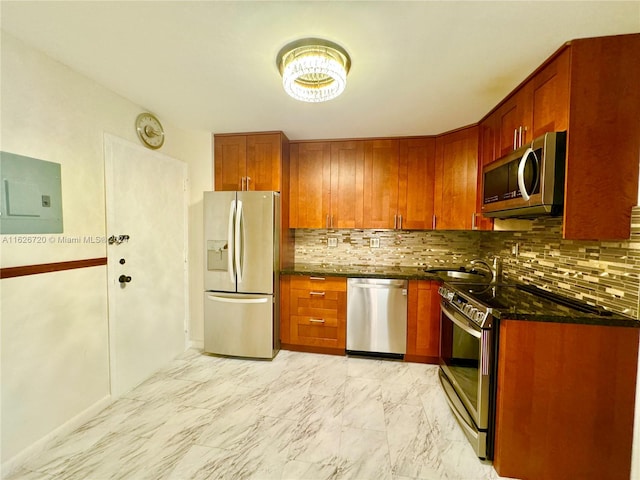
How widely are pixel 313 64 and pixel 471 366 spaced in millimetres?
2027

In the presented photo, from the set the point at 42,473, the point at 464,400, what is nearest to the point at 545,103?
the point at 464,400

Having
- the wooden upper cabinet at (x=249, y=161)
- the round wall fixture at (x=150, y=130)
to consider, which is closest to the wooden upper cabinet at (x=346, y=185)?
the wooden upper cabinet at (x=249, y=161)

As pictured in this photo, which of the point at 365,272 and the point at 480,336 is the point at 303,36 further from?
the point at 365,272

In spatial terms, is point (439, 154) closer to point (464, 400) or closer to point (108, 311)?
point (464, 400)

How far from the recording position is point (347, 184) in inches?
117

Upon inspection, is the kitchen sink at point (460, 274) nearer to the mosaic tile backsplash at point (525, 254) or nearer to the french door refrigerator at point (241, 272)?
the mosaic tile backsplash at point (525, 254)

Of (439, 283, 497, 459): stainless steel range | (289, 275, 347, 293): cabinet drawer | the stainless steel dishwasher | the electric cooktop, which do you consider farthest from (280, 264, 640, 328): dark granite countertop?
(289, 275, 347, 293): cabinet drawer

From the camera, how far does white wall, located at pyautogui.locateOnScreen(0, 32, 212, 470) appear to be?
4.63 feet

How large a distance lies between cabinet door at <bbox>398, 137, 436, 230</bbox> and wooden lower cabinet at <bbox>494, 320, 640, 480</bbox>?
1.61 meters

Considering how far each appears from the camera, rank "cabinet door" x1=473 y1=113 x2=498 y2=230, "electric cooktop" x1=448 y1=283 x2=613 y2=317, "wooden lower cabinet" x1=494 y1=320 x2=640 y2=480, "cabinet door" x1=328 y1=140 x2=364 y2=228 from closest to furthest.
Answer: "wooden lower cabinet" x1=494 y1=320 x2=640 y2=480 → "electric cooktop" x1=448 y1=283 x2=613 y2=317 → "cabinet door" x1=473 y1=113 x2=498 y2=230 → "cabinet door" x1=328 y1=140 x2=364 y2=228

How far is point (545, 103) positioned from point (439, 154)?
1236 millimetres

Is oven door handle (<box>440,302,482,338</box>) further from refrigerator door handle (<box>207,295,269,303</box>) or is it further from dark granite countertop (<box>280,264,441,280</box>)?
refrigerator door handle (<box>207,295,269,303</box>)

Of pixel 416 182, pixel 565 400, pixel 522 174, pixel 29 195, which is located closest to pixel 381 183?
pixel 416 182

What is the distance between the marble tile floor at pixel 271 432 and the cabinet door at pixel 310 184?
162 centimetres
